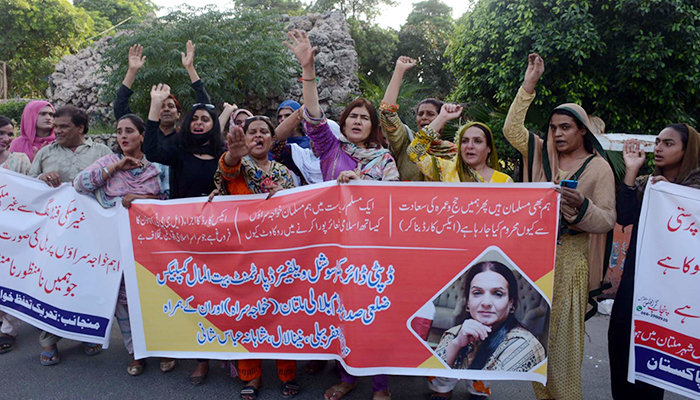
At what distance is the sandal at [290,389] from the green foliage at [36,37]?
2598cm

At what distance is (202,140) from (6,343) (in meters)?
2.35

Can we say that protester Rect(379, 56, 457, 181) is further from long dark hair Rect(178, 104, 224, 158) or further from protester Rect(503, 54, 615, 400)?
long dark hair Rect(178, 104, 224, 158)

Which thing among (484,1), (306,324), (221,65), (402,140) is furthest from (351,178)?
(221,65)

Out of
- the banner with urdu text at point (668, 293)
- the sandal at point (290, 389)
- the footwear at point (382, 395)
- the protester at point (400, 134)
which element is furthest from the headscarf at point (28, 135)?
the banner with urdu text at point (668, 293)

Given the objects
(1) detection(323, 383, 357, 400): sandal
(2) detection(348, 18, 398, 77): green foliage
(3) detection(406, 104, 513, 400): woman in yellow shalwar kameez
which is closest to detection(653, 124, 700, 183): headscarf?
(3) detection(406, 104, 513, 400): woman in yellow shalwar kameez

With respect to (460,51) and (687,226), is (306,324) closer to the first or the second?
(687,226)

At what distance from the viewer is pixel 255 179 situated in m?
3.10

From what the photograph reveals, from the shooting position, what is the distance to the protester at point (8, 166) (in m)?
3.78

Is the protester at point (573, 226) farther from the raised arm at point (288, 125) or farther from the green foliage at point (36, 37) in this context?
the green foliage at point (36, 37)

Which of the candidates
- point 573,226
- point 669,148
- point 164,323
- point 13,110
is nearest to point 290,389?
point 164,323

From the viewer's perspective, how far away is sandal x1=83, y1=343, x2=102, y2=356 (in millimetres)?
3643

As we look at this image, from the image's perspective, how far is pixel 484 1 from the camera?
27.1ft

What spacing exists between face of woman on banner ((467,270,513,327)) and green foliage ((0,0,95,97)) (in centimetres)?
2669

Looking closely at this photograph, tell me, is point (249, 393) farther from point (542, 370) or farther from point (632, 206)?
point (632, 206)
